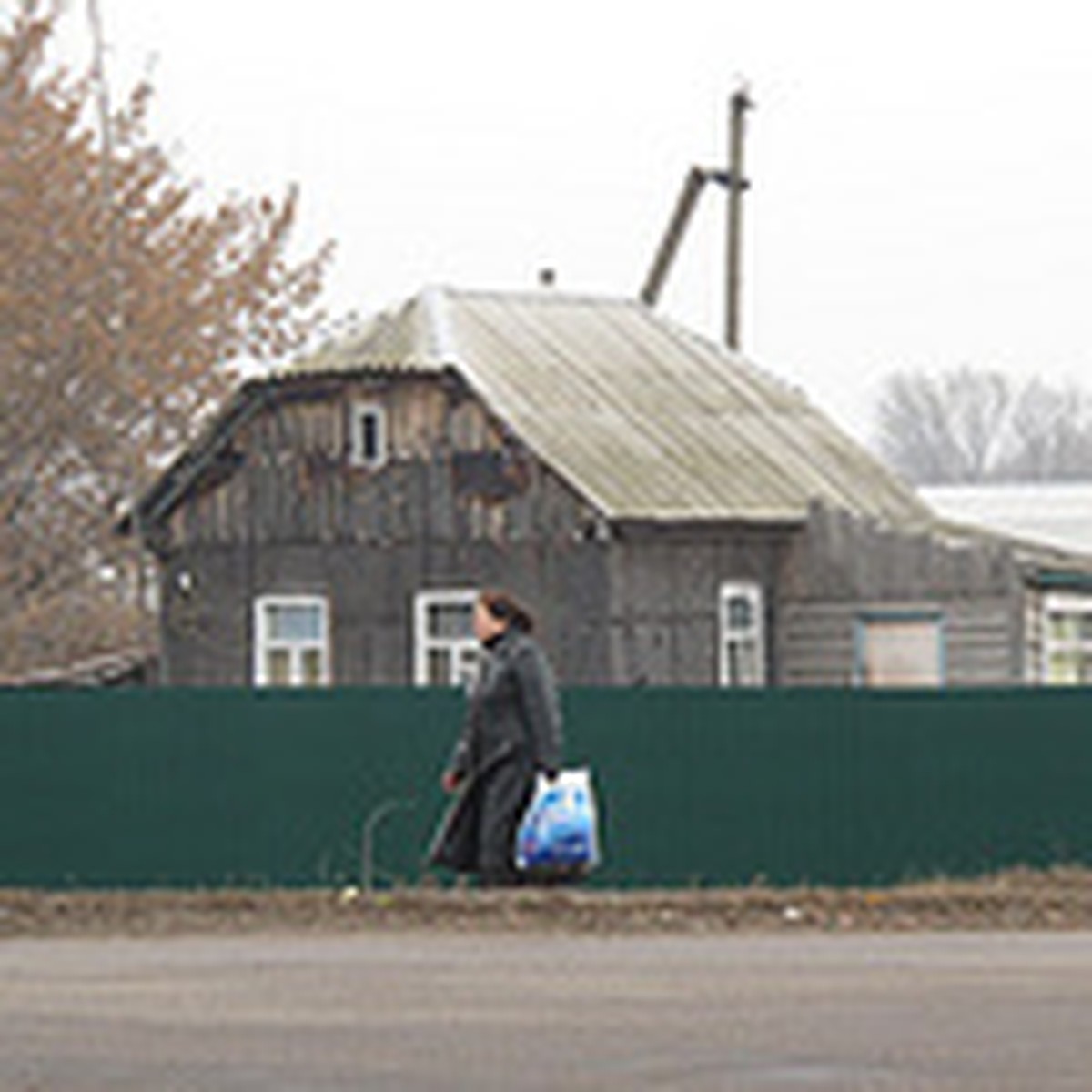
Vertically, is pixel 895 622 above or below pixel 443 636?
above

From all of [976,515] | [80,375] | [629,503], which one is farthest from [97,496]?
[976,515]

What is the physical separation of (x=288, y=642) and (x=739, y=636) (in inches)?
199

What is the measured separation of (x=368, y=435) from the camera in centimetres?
4116

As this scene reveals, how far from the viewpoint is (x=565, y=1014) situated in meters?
12.5

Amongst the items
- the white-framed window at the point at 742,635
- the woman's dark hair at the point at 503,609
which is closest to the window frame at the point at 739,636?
the white-framed window at the point at 742,635

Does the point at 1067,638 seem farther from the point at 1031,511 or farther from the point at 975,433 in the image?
the point at 975,433

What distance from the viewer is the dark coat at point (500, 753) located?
57.1ft

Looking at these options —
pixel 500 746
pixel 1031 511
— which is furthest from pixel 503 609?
pixel 1031 511

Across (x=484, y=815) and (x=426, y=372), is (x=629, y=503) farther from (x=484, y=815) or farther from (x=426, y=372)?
(x=484, y=815)

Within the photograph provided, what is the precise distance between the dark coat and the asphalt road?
1.16 metres

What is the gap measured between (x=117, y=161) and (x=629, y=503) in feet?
41.8

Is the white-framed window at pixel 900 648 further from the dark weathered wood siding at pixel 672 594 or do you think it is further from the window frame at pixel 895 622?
the dark weathered wood siding at pixel 672 594

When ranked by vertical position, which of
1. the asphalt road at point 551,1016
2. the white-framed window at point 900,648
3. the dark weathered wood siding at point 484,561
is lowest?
the asphalt road at point 551,1016

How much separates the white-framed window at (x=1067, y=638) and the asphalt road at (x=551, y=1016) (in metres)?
25.3
